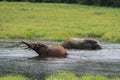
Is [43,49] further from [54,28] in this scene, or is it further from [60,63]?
[54,28]

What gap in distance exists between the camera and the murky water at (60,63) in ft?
76.9

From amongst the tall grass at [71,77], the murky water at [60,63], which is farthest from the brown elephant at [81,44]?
the tall grass at [71,77]

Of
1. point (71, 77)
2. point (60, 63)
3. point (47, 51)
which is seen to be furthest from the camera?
point (47, 51)

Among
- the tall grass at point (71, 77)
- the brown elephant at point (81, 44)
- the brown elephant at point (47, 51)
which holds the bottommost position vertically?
the brown elephant at point (81, 44)

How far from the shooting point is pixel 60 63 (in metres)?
26.8

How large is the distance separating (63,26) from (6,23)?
5.50 metres

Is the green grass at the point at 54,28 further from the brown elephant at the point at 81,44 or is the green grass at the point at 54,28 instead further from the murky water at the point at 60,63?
the murky water at the point at 60,63

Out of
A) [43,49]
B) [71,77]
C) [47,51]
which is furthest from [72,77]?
[43,49]

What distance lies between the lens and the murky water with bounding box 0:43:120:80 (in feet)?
Result: 76.9

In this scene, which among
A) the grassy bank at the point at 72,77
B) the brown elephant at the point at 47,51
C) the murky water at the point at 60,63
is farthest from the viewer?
the brown elephant at the point at 47,51

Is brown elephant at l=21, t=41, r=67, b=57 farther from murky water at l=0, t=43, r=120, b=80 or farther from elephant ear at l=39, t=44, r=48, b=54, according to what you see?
murky water at l=0, t=43, r=120, b=80

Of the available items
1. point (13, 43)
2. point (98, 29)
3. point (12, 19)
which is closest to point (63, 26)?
point (98, 29)

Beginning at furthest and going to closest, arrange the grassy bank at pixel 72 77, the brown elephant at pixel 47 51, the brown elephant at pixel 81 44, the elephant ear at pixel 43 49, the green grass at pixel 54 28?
the green grass at pixel 54 28, the brown elephant at pixel 81 44, the elephant ear at pixel 43 49, the brown elephant at pixel 47 51, the grassy bank at pixel 72 77

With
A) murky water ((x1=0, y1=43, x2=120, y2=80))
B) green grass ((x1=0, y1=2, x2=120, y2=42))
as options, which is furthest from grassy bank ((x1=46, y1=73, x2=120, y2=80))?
green grass ((x1=0, y1=2, x2=120, y2=42))
